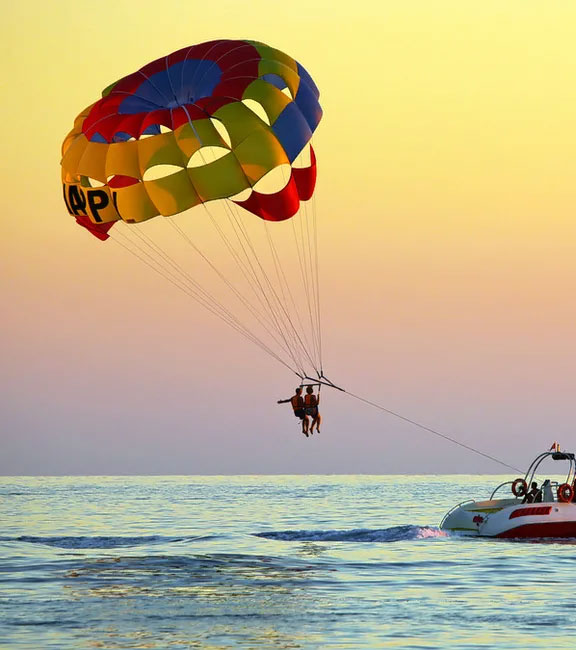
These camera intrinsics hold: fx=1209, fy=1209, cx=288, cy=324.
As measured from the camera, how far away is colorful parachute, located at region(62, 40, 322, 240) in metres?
26.8

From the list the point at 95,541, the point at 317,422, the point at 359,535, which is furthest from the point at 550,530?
the point at 95,541

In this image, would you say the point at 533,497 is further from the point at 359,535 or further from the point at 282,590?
the point at 282,590

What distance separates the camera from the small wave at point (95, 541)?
3662 cm

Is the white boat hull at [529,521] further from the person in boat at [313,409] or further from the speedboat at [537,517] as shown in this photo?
the person in boat at [313,409]

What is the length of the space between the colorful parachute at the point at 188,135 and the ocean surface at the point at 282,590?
27.7ft

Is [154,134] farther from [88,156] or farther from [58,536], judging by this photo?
[58,536]

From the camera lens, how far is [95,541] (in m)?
38.2

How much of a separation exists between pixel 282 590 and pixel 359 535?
15401 mm

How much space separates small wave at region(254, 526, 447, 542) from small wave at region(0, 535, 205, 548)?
3271 mm

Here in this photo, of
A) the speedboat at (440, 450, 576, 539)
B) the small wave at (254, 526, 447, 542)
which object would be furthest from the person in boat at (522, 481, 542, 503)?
the small wave at (254, 526, 447, 542)

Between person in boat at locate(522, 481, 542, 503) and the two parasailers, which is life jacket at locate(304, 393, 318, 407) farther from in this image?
person in boat at locate(522, 481, 542, 503)

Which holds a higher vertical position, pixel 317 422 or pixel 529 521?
pixel 317 422

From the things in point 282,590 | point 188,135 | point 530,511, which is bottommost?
point 282,590

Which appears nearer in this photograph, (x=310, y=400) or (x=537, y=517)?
(x=310, y=400)
